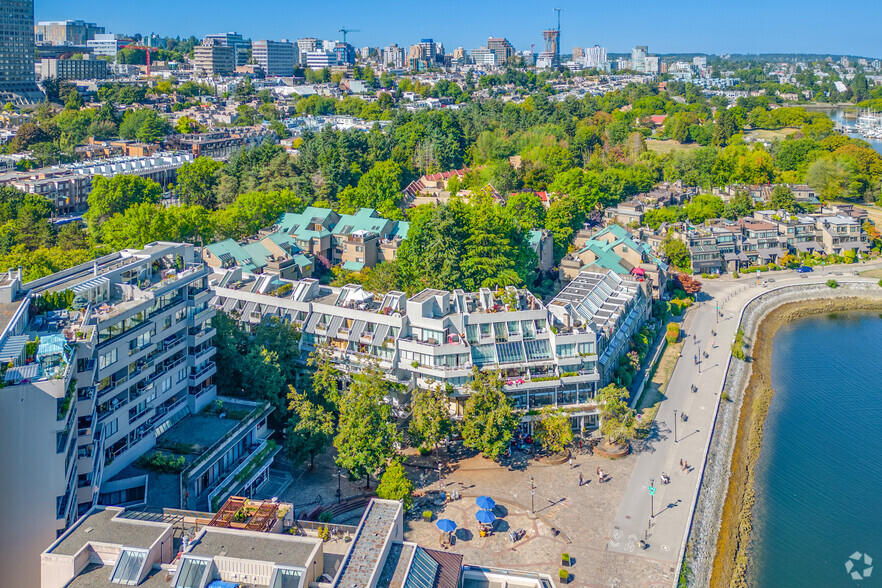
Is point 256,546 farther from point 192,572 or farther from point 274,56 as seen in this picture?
point 274,56

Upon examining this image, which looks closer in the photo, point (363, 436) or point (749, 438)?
point (363, 436)

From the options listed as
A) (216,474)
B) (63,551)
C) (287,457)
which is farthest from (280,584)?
(287,457)

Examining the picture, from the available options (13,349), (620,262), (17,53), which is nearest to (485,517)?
(13,349)

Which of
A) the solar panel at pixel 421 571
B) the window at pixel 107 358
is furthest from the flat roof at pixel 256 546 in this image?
the window at pixel 107 358

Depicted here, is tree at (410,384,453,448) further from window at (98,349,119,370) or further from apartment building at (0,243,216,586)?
window at (98,349,119,370)

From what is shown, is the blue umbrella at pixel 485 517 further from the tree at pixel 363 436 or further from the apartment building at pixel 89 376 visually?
the apartment building at pixel 89 376
